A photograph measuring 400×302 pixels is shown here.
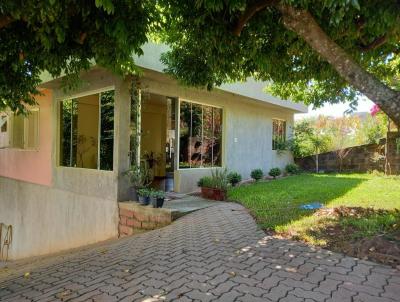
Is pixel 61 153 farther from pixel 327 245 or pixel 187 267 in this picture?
pixel 327 245

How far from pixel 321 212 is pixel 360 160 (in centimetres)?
1134

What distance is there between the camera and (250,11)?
4.77 m

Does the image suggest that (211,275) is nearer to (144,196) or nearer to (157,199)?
(157,199)

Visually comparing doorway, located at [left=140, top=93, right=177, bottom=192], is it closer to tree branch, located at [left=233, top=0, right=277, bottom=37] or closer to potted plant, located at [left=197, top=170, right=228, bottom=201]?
potted plant, located at [left=197, top=170, right=228, bottom=201]

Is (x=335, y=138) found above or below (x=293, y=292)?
above

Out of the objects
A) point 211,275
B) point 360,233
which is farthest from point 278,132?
point 211,275

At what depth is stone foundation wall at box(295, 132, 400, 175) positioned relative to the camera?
15.3 m

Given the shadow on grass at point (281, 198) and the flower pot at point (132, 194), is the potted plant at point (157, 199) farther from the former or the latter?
the shadow on grass at point (281, 198)

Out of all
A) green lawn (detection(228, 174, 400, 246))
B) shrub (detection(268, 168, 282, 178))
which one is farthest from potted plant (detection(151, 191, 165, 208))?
shrub (detection(268, 168, 282, 178))

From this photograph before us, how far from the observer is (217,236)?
235 inches

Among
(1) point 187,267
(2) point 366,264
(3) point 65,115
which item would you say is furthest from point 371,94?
(3) point 65,115

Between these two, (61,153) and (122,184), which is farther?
(61,153)

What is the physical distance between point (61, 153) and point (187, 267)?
26.2 ft

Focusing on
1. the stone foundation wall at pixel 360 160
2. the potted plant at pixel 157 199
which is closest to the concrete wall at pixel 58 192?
the potted plant at pixel 157 199
